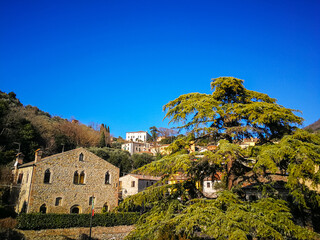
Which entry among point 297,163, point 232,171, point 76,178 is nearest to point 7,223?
point 76,178

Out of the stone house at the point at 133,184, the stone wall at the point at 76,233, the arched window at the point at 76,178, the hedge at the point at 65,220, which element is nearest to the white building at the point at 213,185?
the hedge at the point at 65,220

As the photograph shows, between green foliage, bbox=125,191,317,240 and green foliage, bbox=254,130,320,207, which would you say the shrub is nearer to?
green foliage, bbox=125,191,317,240

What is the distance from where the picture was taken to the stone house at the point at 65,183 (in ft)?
80.5

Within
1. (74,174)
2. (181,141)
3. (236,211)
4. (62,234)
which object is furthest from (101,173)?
(236,211)

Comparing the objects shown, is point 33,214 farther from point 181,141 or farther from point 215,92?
point 215,92

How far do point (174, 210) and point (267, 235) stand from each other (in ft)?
9.51

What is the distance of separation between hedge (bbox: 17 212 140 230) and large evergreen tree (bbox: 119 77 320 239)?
13278 mm

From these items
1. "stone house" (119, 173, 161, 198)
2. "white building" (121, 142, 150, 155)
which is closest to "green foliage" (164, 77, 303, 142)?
"stone house" (119, 173, 161, 198)

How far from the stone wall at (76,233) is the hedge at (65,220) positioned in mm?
384

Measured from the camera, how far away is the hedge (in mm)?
21828

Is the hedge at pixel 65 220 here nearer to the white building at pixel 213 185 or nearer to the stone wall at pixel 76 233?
the stone wall at pixel 76 233

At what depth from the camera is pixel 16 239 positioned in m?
19.5

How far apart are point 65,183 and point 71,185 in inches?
28.0

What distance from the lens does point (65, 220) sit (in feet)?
78.3
